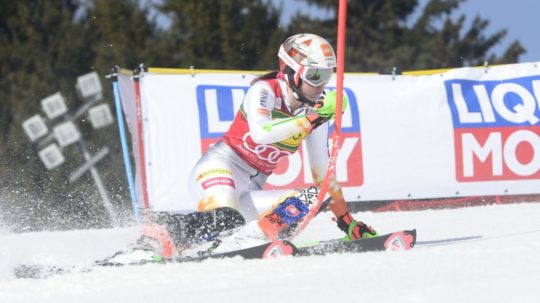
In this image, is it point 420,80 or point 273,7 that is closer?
point 420,80

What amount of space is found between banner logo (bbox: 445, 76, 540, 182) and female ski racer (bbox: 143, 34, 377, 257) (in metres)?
4.52

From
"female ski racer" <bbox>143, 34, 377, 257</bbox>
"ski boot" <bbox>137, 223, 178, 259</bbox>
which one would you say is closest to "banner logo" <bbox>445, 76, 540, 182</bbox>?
"female ski racer" <bbox>143, 34, 377, 257</bbox>

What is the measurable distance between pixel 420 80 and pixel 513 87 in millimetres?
1061

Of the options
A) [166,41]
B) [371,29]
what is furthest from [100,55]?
[371,29]

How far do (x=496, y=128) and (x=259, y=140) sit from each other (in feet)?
18.1

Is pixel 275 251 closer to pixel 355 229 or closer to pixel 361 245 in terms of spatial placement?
pixel 361 245

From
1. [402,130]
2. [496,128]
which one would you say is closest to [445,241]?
[402,130]

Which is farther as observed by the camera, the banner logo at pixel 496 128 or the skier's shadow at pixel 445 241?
the banner logo at pixel 496 128

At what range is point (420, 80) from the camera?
421 inches

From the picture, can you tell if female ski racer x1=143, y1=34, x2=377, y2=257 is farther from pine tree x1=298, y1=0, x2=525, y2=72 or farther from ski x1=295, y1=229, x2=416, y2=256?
pine tree x1=298, y1=0, x2=525, y2=72

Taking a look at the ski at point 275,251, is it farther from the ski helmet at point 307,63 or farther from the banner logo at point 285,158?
the banner logo at point 285,158

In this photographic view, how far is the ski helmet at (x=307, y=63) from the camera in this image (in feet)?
19.1

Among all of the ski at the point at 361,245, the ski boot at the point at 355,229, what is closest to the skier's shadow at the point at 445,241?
the ski boot at the point at 355,229

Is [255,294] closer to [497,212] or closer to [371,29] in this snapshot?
[497,212]
